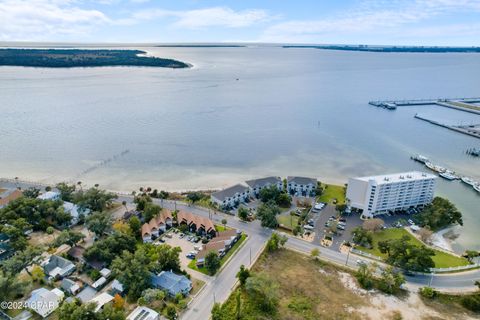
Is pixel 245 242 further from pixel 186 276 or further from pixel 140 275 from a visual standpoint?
pixel 140 275

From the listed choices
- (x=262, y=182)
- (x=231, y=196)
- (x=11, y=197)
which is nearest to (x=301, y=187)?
(x=262, y=182)

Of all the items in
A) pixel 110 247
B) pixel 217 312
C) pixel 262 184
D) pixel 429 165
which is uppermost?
pixel 429 165

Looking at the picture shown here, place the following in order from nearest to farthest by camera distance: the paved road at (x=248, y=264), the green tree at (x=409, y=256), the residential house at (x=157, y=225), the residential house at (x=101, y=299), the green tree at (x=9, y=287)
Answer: the green tree at (x=9, y=287) → the residential house at (x=101, y=299) → the paved road at (x=248, y=264) → the green tree at (x=409, y=256) → the residential house at (x=157, y=225)

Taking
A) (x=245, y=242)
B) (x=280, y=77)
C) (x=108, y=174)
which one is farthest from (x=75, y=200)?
(x=280, y=77)

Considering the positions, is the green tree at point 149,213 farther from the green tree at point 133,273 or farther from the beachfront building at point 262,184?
the beachfront building at point 262,184

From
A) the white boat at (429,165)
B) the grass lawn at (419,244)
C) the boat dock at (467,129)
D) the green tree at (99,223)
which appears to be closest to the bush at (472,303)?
the grass lawn at (419,244)

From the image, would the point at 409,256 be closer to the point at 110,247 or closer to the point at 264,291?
the point at 264,291
